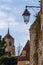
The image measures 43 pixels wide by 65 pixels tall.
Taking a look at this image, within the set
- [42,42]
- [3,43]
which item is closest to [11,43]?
[3,43]

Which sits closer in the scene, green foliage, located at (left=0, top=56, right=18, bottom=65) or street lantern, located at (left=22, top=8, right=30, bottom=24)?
street lantern, located at (left=22, top=8, right=30, bottom=24)

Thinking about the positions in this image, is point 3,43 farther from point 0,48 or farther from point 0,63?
point 0,63

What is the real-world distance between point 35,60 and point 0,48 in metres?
50.2

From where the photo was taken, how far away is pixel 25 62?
88.4 feet

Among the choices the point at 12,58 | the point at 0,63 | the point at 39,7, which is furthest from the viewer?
the point at 12,58

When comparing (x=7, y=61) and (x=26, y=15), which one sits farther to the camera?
(x=7, y=61)

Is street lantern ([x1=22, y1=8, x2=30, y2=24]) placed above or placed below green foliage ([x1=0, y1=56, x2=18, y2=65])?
above

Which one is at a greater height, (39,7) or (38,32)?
(39,7)

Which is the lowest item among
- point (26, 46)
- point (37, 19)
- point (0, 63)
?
point (0, 63)

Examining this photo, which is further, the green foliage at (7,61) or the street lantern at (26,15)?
the green foliage at (7,61)

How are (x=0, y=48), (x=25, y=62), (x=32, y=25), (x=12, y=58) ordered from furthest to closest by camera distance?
(x=0, y=48)
(x=12, y=58)
(x=25, y=62)
(x=32, y=25)

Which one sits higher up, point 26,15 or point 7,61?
point 26,15

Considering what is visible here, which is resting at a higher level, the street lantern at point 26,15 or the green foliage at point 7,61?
the street lantern at point 26,15

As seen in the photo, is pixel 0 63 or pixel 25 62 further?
pixel 0 63
